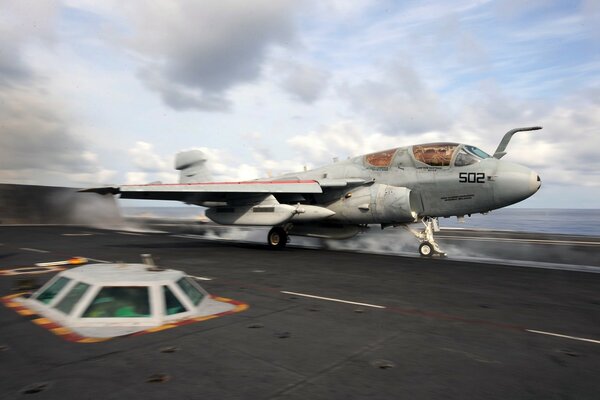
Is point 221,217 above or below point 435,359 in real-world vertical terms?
above

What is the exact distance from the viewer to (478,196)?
15.2 metres

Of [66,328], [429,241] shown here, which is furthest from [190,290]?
[429,241]

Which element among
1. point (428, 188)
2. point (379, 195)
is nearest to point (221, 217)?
point (379, 195)

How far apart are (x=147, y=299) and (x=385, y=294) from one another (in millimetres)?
4985

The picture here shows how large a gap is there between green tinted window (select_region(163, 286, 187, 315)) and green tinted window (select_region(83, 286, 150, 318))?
28 cm

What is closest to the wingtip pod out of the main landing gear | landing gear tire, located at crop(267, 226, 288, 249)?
the main landing gear

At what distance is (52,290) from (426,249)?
1374 centimetres

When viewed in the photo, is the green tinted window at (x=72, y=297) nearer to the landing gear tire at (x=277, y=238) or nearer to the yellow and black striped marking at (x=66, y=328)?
the yellow and black striped marking at (x=66, y=328)

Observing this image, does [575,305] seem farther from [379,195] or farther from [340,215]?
[340,215]

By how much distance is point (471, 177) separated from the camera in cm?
1517

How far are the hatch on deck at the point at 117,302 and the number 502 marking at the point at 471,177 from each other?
475 inches

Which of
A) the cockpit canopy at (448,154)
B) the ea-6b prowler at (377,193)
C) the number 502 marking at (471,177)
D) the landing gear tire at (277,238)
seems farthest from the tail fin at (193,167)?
the number 502 marking at (471,177)

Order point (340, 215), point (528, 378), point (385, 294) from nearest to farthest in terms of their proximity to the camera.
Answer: point (528, 378)
point (385, 294)
point (340, 215)

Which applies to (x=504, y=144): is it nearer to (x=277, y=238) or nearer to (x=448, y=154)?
(x=448, y=154)
